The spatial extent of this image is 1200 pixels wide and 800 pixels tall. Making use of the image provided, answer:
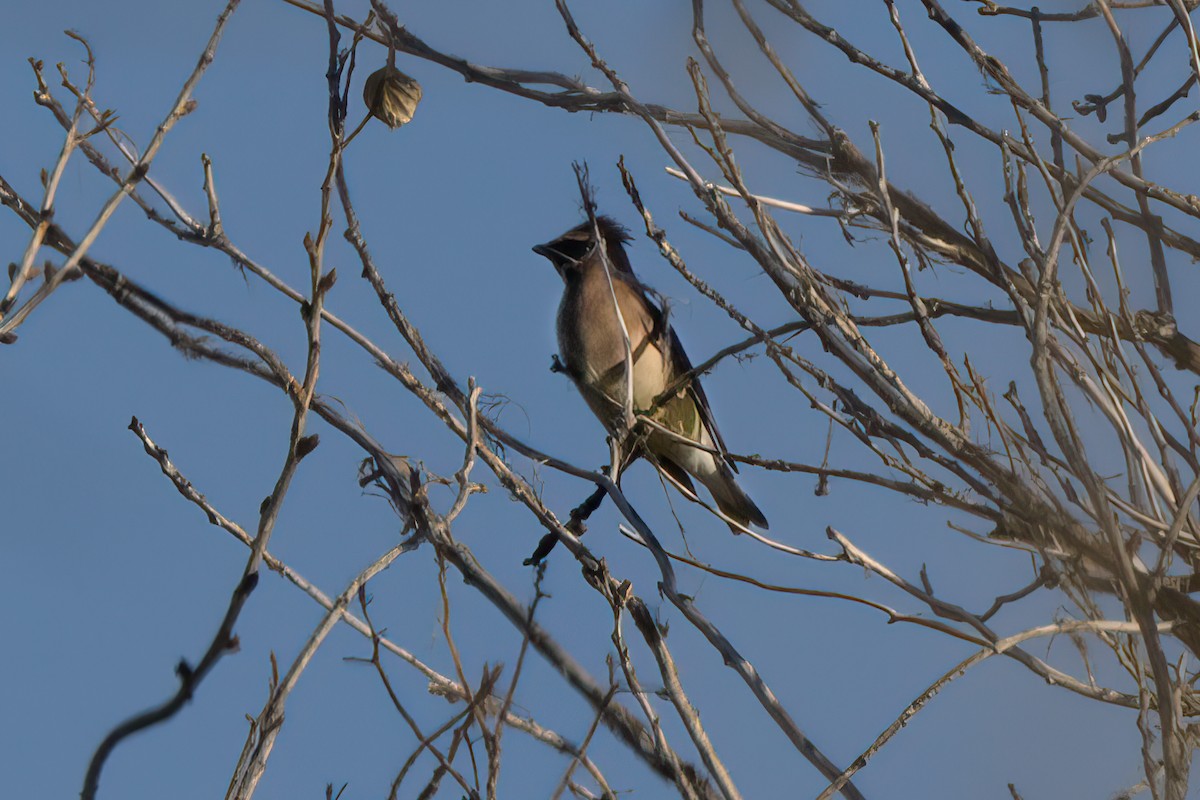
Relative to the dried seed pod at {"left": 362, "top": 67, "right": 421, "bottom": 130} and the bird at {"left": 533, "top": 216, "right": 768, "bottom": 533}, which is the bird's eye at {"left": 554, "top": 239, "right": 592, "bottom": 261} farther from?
the dried seed pod at {"left": 362, "top": 67, "right": 421, "bottom": 130}

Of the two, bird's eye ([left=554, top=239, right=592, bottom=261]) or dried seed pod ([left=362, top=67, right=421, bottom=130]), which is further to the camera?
bird's eye ([left=554, top=239, right=592, bottom=261])

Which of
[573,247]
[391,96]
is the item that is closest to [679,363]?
[573,247]

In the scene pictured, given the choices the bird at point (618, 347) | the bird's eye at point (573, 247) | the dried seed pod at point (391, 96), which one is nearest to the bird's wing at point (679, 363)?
the bird at point (618, 347)

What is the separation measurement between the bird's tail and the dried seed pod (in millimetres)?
3161

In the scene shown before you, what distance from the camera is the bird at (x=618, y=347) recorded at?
16.5 ft

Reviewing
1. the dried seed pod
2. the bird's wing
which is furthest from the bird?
the dried seed pod

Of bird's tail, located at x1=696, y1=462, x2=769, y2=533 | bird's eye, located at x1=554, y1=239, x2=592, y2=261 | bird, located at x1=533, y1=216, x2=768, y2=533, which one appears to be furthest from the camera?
bird's tail, located at x1=696, y1=462, x2=769, y2=533

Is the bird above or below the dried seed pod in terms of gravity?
above

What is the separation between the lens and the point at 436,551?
98.7 inches

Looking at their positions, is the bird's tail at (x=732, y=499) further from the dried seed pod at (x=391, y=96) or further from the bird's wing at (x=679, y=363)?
the dried seed pod at (x=391, y=96)

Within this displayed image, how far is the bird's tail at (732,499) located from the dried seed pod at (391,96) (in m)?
3.16

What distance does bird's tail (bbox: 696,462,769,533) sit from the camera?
5887 mm

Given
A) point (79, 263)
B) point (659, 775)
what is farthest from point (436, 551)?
point (79, 263)

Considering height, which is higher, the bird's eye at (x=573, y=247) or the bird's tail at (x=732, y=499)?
the bird's eye at (x=573, y=247)
